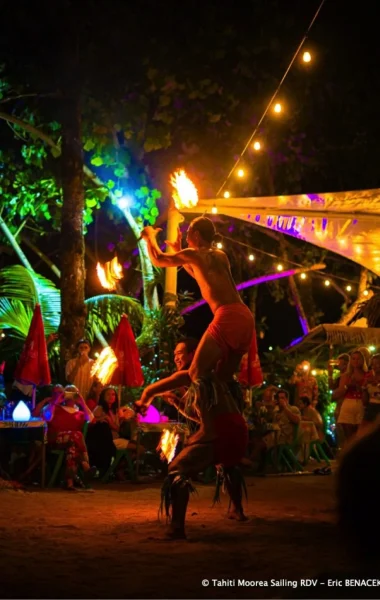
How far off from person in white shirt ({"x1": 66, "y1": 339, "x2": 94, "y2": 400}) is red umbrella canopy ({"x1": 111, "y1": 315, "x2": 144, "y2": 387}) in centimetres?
45

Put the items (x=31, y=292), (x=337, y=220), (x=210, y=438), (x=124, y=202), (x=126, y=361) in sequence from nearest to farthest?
(x=210, y=438) → (x=337, y=220) → (x=126, y=361) → (x=31, y=292) → (x=124, y=202)

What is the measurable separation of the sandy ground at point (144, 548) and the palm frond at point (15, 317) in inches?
204

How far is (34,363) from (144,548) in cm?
536

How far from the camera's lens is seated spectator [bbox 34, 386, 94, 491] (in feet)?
29.8

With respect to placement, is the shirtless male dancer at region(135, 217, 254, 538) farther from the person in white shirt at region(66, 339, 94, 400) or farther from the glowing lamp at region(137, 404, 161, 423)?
the person in white shirt at region(66, 339, 94, 400)

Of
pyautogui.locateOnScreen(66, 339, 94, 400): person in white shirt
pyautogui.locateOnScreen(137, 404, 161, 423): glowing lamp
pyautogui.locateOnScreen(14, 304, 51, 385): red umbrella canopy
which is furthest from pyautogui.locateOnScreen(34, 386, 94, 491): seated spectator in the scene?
pyautogui.locateOnScreen(66, 339, 94, 400): person in white shirt

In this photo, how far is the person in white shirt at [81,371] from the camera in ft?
36.4

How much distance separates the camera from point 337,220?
8906 millimetres

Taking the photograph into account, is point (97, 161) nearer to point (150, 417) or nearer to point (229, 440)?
point (150, 417)

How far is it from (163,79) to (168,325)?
4.97m

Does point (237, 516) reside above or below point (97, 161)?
below

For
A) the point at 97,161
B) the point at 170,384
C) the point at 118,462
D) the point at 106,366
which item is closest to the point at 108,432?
the point at 118,462

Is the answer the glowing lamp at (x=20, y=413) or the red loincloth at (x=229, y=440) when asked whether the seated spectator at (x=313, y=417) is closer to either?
the glowing lamp at (x=20, y=413)

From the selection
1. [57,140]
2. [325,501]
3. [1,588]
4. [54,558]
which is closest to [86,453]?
[325,501]
